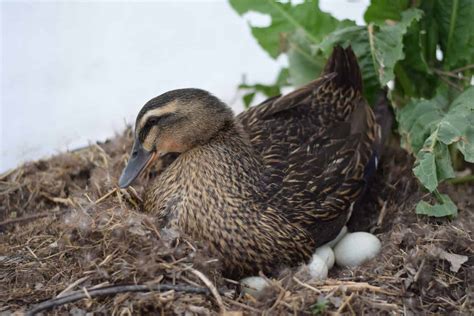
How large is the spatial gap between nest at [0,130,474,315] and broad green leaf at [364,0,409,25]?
3.74 ft

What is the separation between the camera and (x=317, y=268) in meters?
3.71

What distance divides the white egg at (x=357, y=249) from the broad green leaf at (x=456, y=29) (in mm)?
1251

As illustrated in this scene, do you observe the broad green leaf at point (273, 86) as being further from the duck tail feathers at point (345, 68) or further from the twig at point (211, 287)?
the twig at point (211, 287)

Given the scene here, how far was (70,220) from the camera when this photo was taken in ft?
11.7

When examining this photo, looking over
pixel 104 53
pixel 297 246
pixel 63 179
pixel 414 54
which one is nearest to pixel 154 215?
pixel 297 246

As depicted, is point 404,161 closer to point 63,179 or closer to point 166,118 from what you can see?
point 166,118

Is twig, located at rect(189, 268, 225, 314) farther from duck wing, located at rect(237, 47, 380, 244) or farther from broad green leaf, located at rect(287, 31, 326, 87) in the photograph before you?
broad green leaf, located at rect(287, 31, 326, 87)

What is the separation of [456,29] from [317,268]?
1717mm

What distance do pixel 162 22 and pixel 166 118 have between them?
2574mm

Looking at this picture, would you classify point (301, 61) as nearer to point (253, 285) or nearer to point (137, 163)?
point (137, 163)

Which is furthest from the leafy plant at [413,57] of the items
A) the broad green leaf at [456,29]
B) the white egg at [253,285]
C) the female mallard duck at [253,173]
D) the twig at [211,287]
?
the twig at [211,287]

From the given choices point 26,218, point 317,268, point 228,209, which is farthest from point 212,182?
point 26,218

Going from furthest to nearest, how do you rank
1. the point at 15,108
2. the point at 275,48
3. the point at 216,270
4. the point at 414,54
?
the point at 15,108, the point at 275,48, the point at 414,54, the point at 216,270

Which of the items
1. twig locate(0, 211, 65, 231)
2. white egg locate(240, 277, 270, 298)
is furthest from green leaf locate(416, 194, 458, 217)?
twig locate(0, 211, 65, 231)
